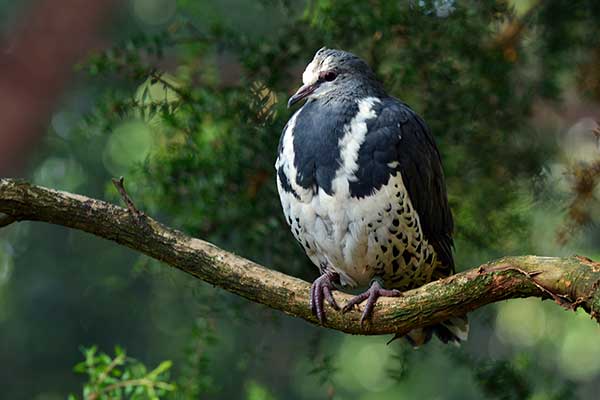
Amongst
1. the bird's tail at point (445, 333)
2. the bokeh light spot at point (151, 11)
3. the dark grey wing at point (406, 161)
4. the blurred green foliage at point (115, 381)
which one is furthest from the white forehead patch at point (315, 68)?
the bokeh light spot at point (151, 11)

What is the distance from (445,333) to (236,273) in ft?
3.85

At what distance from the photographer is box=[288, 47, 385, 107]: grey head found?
336 cm

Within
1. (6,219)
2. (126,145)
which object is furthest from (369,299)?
(126,145)

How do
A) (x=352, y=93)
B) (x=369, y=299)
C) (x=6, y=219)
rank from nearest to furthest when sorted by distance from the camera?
1. (x=6, y=219)
2. (x=369, y=299)
3. (x=352, y=93)

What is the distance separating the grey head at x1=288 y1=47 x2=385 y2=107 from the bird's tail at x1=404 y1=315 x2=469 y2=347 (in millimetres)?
918

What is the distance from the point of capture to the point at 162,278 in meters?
3.83

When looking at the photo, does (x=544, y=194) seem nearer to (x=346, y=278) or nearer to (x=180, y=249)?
(x=346, y=278)

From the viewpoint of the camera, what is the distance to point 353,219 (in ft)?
10.4

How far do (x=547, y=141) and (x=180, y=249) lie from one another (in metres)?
2.09

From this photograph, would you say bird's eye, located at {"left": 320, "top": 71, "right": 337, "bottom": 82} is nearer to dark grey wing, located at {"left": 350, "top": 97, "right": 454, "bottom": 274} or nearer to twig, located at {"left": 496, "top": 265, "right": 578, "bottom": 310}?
dark grey wing, located at {"left": 350, "top": 97, "right": 454, "bottom": 274}

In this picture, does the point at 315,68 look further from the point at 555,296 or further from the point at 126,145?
the point at 126,145

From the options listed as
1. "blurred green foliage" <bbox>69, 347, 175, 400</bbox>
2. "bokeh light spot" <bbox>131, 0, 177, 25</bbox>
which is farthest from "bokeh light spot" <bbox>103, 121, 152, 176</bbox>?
"blurred green foliage" <bbox>69, 347, 175, 400</bbox>

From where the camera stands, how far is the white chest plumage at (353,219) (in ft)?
10.3

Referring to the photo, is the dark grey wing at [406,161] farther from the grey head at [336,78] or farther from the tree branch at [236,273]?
the tree branch at [236,273]
